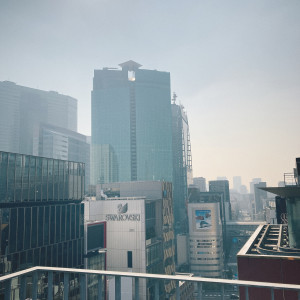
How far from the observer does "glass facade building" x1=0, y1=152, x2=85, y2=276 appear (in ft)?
141

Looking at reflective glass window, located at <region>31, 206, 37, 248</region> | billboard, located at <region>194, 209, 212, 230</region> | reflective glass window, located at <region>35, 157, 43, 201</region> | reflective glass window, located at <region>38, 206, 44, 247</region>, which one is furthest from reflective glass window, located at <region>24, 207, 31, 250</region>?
billboard, located at <region>194, 209, 212, 230</region>

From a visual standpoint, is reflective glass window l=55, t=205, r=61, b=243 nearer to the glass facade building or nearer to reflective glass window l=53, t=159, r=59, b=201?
the glass facade building

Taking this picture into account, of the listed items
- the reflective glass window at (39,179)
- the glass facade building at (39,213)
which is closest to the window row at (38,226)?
the glass facade building at (39,213)

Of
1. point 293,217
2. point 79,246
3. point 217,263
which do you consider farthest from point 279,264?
point 217,263

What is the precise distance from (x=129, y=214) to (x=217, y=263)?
64298mm

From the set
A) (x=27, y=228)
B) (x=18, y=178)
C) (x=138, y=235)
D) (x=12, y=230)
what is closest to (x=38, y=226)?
(x=27, y=228)

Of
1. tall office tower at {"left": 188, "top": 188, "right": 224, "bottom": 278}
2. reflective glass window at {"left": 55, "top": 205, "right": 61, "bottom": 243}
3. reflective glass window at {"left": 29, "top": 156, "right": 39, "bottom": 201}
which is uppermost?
reflective glass window at {"left": 29, "top": 156, "right": 39, "bottom": 201}

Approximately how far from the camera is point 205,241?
128 meters

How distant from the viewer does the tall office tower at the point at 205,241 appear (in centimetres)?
12303

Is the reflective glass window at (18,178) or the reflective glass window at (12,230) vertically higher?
the reflective glass window at (18,178)

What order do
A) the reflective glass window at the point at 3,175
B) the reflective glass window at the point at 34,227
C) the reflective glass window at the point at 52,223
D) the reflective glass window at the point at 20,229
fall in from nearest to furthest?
1. the reflective glass window at the point at 3,175
2. the reflective glass window at the point at 20,229
3. the reflective glass window at the point at 34,227
4. the reflective glass window at the point at 52,223

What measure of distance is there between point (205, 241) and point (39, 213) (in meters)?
94.8

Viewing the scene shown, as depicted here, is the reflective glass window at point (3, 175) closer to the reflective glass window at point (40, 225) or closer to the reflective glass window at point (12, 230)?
the reflective glass window at point (12, 230)

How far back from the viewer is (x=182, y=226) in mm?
190250
